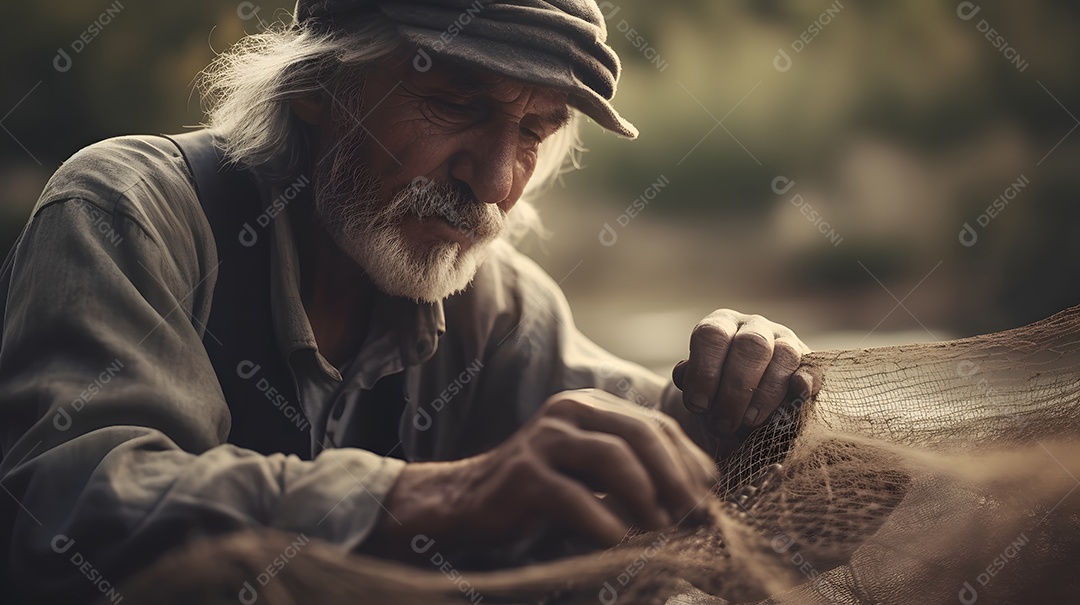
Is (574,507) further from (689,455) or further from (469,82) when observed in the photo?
(469,82)

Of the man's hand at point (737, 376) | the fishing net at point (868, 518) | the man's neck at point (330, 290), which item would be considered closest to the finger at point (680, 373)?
the man's hand at point (737, 376)

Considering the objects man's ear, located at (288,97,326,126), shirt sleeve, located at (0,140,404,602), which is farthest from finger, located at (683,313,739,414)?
man's ear, located at (288,97,326,126)

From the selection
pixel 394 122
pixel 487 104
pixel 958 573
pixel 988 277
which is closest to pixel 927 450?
pixel 958 573

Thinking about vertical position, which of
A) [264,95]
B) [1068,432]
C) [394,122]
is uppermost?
[1068,432]

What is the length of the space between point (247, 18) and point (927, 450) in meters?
2.67

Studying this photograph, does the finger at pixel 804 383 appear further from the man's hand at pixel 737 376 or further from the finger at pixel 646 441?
the finger at pixel 646 441

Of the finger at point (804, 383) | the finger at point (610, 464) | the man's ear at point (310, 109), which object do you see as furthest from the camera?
the man's ear at point (310, 109)

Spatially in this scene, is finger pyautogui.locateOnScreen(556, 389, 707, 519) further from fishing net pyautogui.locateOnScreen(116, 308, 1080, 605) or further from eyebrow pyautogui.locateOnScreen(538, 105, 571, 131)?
eyebrow pyautogui.locateOnScreen(538, 105, 571, 131)

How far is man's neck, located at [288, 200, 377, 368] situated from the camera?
151 centimetres

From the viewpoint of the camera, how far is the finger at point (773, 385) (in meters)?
1.21

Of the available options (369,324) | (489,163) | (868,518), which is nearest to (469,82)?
(489,163)

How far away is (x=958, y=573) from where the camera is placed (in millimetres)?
1062

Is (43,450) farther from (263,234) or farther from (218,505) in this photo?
(263,234)

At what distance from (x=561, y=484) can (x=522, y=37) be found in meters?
0.71
